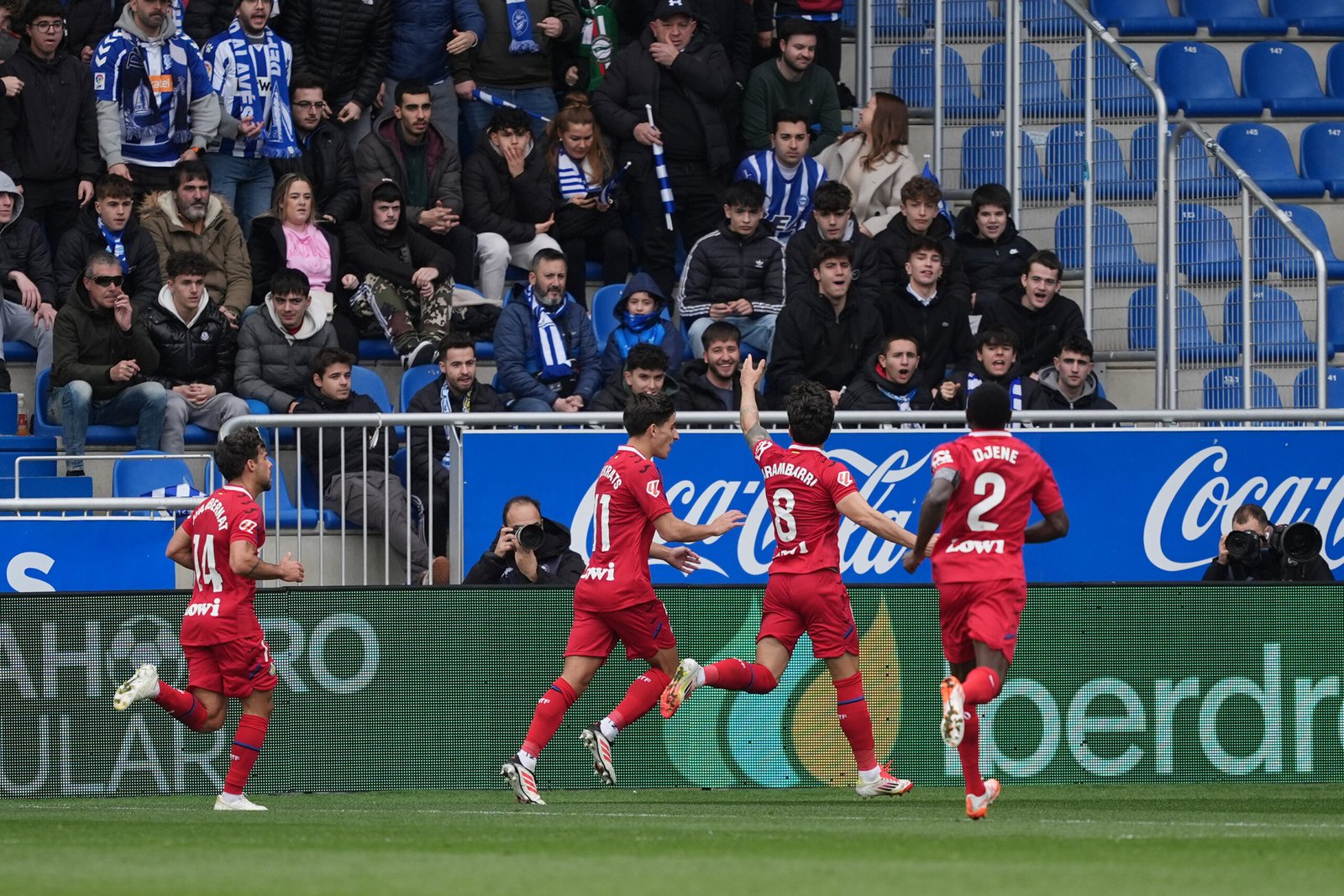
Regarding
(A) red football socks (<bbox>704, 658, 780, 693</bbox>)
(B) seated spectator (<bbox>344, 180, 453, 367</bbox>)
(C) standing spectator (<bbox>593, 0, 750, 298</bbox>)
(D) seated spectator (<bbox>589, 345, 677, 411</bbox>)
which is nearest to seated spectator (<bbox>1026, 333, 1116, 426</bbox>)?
(D) seated spectator (<bbox>589, 345, 677, 411</bbox>)

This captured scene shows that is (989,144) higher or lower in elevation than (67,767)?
higher

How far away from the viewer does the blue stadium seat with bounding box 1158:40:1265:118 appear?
1900 centimetres

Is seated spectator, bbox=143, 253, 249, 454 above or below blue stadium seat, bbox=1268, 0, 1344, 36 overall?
below

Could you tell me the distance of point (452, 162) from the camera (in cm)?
1638

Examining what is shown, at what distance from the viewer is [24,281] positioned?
14734 millimetres

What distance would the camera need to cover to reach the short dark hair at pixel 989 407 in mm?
9750

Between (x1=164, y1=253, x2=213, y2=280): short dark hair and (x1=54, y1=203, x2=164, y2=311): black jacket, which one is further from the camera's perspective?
(x1=54, y1=203, x2=164, y2=311): black jacket

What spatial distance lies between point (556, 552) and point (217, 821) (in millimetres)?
3619

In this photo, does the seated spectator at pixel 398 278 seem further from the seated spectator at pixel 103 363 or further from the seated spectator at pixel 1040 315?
the seated spectator at pixel 1040 315

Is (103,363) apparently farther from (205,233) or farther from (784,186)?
(784,186)

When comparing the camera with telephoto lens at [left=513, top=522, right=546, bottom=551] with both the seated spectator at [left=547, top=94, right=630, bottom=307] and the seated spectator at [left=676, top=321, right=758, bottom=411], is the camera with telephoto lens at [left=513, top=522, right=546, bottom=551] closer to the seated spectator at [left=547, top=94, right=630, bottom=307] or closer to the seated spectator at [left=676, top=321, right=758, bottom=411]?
the seated spectator at [left=676, top=321, right=758, bottom=411]

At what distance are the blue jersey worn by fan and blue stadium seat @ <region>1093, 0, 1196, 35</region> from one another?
14.8ft

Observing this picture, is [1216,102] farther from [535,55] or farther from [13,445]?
[13,445]

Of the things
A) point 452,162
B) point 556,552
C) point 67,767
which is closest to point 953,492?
point 556,552
